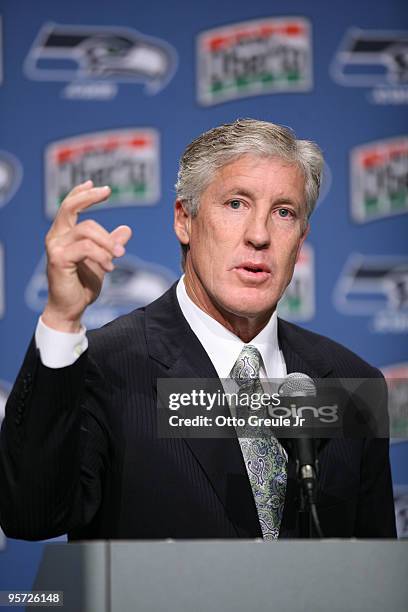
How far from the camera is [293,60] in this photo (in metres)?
2.77

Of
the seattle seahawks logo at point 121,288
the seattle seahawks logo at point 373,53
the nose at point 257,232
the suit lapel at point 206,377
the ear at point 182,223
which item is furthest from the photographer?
the seattle seahawks logo at point 373,53

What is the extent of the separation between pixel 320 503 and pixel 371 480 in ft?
0.56

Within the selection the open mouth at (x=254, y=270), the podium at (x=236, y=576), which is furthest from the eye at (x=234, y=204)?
the podium at (x=236, y=576)

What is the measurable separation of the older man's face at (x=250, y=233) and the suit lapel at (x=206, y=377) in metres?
0.09

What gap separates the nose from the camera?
1650 millimetres

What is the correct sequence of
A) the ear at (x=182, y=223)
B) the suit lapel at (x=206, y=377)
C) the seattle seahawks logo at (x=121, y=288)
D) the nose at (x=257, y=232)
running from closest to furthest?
the suit lapel at (x=206, y=377), the nose at (x=257, y=232), the ear at (x=182, y=223), the seattle seahawks logo at (x=121, y=288)

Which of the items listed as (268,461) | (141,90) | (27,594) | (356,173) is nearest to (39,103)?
(141,90)

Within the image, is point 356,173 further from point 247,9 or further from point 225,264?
point 225,264

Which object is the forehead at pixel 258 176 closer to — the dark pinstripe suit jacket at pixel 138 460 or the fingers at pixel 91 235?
the dark pinstripe suit jacket at pixel 138 460

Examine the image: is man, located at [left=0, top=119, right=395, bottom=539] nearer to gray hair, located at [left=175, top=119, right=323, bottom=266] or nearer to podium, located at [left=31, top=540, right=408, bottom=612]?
gray hair, located at [left=175, top=119, right=323, bottom=266]

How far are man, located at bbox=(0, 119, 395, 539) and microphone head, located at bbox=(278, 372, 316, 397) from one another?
0.10 m

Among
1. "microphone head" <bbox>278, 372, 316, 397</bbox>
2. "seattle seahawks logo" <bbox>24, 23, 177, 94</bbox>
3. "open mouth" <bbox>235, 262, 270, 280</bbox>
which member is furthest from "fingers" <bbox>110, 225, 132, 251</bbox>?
"seattle seahawks logo" <bbox>24, 23, 177, 94</bbox>

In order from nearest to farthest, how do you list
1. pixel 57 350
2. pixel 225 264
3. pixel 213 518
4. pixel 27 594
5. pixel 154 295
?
pixel 27 594 → pixel 57 350 → pixel 213 518 → pixel 225 264 → pixel 154 295

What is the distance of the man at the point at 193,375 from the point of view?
128cm
